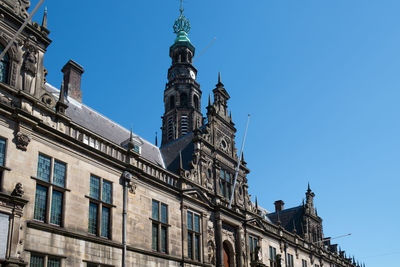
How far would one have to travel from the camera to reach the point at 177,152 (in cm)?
3309

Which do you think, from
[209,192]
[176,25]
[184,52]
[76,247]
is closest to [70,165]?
[76,247]

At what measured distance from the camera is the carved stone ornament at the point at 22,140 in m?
18.2

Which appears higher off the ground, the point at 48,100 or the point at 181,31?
the point at 181,31

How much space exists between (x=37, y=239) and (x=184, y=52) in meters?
39.9

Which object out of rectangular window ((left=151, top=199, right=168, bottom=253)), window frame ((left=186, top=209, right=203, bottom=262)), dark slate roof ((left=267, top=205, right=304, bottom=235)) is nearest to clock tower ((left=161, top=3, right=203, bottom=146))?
dark slate roof ((left=267, top=205, right=304, bottom=235))

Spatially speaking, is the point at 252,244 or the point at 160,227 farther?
the point at 252,244

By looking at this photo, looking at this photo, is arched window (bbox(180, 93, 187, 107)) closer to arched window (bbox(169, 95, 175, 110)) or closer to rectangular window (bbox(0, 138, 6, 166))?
arched window (bbox(169, 95, 175, 110))

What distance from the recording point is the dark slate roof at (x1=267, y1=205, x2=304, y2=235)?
51.8 meters

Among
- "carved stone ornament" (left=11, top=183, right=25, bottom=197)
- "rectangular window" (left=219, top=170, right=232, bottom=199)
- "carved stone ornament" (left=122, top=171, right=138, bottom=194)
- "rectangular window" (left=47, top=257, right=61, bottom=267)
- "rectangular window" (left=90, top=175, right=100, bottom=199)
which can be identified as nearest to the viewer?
"carved stone ornament" (left=11, top=183, right=25, bottom=197)

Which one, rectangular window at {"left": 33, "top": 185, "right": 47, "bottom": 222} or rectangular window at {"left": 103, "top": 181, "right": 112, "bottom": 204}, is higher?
rectangular window at {"left": 103, "top": 181, "right": 112, "bottom": 204}

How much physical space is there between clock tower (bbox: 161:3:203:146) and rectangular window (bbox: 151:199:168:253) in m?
25.9

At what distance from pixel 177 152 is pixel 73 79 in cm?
931

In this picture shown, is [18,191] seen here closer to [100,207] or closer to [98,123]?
[100,207]

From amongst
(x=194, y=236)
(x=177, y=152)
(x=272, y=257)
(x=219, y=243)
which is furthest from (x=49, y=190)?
(x=272, y=257)
